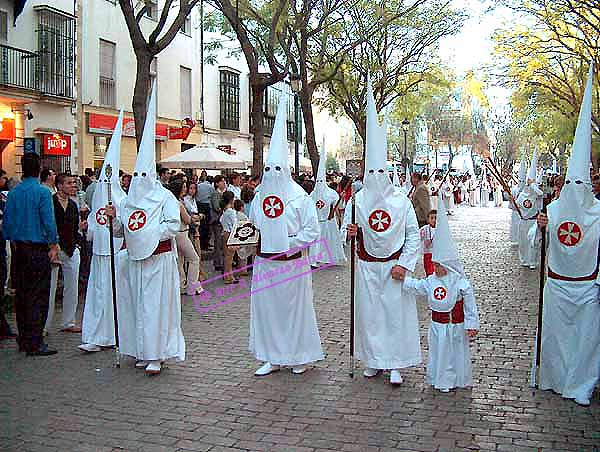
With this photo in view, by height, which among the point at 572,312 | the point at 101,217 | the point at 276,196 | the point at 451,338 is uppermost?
the point at 276,196

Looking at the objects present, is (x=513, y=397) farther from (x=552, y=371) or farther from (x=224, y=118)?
(x=224, y=118)

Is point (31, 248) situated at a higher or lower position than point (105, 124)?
lower

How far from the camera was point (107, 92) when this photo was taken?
85.5 feet

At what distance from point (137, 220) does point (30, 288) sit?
171 centimetres

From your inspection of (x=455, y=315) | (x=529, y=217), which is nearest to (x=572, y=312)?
(x=455, y=315)

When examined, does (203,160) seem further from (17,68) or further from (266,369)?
(266,369)

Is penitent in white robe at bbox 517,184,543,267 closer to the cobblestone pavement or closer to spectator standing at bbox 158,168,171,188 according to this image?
the cobblestone pavement

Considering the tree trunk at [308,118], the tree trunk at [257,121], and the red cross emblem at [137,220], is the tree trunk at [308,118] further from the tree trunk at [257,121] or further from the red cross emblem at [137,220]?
the red cross emblem at [137,220]

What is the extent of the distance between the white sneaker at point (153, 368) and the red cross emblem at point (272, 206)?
6.17ft

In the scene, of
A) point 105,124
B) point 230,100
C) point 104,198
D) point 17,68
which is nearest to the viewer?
point 104,198

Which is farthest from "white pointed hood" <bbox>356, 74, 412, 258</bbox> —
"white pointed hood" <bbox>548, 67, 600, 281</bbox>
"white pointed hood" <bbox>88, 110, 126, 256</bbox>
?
"white pointed hood" <bbox>88, 110, 126, 256</bbox>

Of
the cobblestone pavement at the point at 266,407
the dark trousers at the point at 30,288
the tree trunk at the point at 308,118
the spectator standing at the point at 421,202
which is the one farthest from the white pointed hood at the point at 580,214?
the tree trunk at the point at 308,118

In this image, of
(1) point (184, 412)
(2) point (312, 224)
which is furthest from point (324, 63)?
(1) point (184, 412)

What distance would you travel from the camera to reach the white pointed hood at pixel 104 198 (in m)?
8.12
